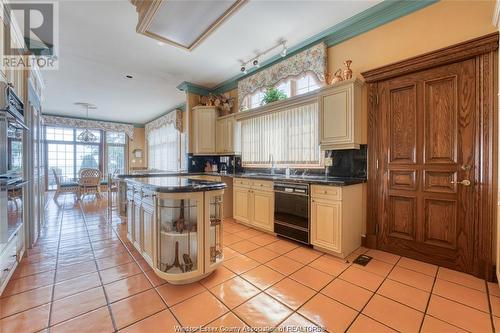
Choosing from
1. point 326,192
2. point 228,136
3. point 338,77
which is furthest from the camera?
point 228,136

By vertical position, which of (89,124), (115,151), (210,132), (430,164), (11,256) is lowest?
(11,256)

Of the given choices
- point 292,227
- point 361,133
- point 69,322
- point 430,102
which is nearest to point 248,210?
point 292,227

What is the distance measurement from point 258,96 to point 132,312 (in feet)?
12.5

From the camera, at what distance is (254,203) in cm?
355

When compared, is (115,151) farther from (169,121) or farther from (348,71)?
(348,71)

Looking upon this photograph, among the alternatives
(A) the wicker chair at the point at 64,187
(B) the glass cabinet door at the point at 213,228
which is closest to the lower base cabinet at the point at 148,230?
(B) the glass cabinet door at the point at 213,228

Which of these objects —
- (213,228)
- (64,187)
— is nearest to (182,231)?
(213,228)

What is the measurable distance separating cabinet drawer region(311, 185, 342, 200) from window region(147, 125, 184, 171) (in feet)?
16.4

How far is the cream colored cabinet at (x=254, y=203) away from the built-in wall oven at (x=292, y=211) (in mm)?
121

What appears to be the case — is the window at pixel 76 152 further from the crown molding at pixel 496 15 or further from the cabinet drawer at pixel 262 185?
the crown molding at pixel 496 15

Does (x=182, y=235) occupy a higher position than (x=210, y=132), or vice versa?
(x=210, y=132)

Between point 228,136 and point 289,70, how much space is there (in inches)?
71.8

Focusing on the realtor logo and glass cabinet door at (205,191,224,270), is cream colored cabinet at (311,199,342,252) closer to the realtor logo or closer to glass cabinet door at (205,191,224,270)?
glass cabinet door at (205,191,224,270)

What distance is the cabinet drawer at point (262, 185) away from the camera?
10.8 feet
